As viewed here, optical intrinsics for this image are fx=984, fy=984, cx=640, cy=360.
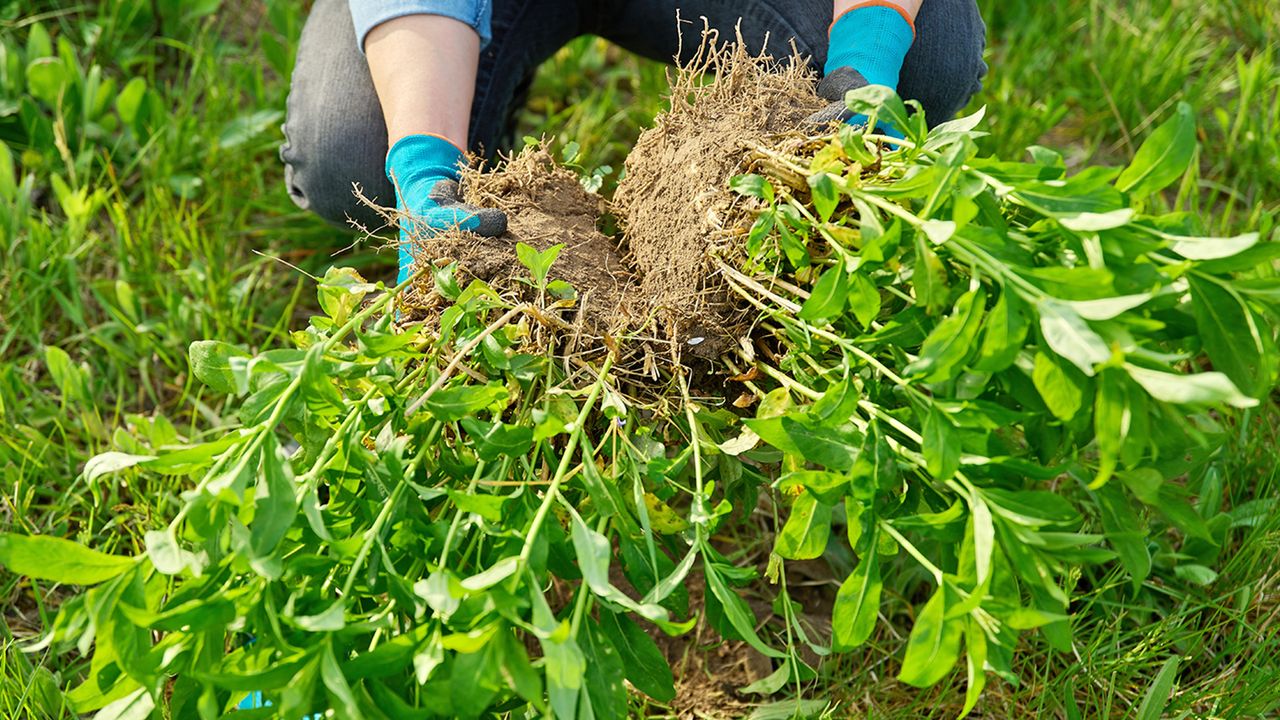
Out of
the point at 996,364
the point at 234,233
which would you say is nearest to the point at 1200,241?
the point at 996,364

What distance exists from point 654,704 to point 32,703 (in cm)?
84

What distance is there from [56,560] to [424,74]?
90 cm

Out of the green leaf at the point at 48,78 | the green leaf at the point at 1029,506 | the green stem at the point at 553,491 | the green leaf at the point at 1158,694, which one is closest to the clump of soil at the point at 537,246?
the green stem at the point at 553,491

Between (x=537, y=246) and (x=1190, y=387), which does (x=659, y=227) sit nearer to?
(x=537, y=246)

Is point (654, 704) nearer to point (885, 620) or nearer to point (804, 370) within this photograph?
point (885, 620)

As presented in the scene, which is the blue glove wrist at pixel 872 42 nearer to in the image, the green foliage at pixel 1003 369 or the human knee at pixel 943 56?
the human knee at pixel 943 56

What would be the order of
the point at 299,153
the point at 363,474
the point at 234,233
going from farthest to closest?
the point at 234,233 < the point at 299,153 < the point at 363,474

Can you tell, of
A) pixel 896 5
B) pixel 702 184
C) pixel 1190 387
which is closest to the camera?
pixel 1190 387

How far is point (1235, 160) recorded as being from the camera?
6.93 feet

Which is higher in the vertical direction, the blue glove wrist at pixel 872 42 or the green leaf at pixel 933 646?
the blue glove wrist at pixel 872 42

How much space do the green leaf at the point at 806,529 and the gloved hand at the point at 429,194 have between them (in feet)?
1.73

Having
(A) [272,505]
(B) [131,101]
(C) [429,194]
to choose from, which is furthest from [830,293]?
(B) [131,101]

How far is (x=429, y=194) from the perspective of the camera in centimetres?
133

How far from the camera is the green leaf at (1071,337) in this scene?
0.74 m
